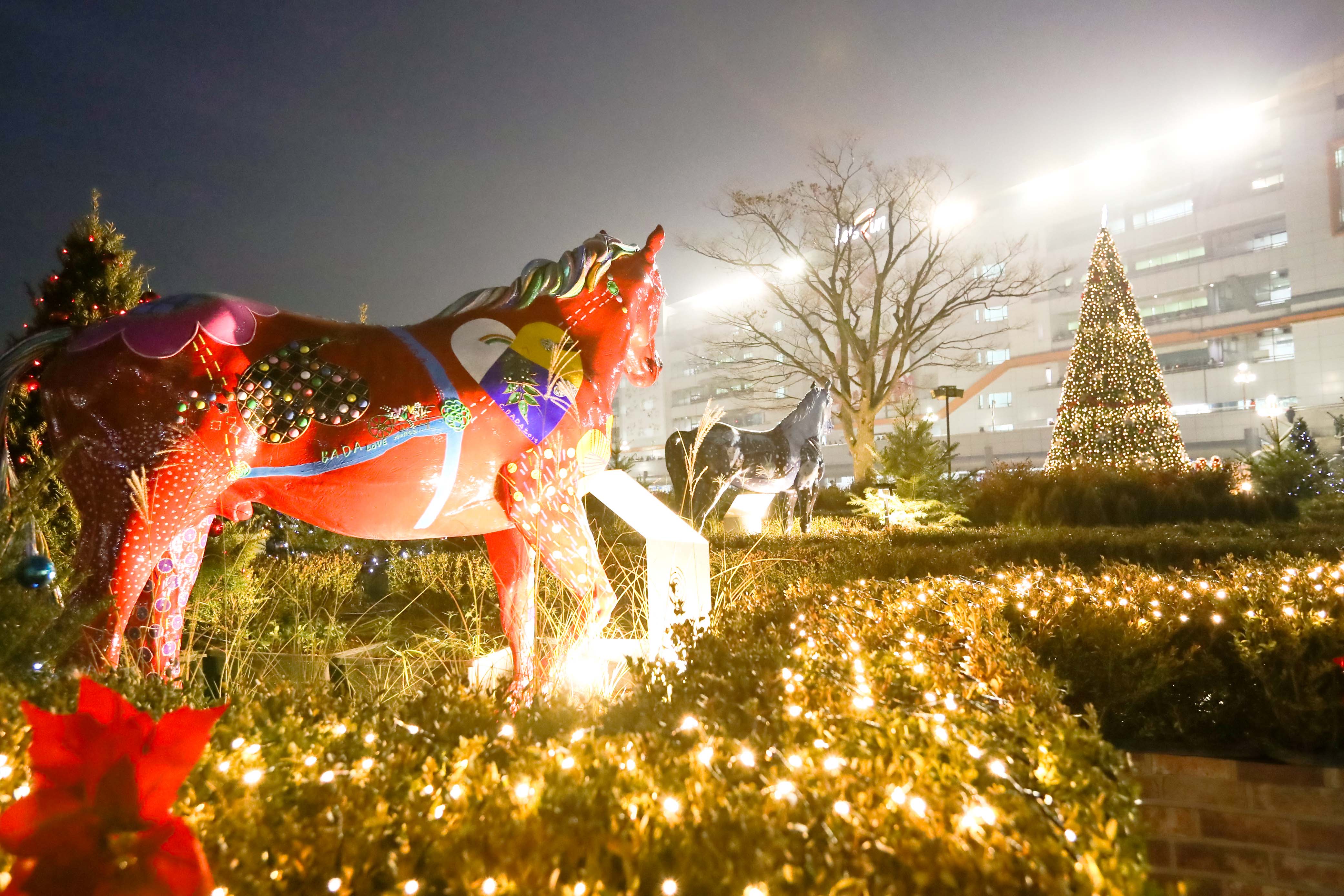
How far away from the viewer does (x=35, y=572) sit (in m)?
2.02

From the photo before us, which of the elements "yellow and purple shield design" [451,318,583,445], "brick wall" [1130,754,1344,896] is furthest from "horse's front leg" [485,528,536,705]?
"brick wall" [1130,754,1344,896]

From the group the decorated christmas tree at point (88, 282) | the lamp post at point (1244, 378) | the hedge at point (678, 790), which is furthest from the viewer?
the lamp post at point (1244, 378)

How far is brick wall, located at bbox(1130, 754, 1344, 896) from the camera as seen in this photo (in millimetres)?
2436

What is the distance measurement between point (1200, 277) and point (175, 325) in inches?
1513

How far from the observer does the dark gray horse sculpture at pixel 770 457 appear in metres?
9.37

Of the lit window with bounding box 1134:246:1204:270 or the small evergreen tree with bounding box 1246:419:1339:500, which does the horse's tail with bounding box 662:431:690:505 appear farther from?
the lit window with bounding box 1134:246:1204:270

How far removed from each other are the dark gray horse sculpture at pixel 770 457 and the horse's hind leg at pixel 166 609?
21.9 feet

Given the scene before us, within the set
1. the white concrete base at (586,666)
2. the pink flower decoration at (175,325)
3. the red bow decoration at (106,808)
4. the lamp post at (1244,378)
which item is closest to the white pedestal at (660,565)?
the white concrete base at (586,666)

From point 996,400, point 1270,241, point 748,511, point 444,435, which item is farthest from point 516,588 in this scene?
point 996,400

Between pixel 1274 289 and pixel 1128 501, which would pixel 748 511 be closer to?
pixel 1128 501

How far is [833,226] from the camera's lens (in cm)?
1941

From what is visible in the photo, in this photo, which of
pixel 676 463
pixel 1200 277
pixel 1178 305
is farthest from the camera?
pixel 1178 305

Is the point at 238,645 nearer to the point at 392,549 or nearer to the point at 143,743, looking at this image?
the point at 143,743

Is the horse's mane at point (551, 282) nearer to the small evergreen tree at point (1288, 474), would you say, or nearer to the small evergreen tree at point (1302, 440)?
the small evergreen tree at point (1288, 474)
